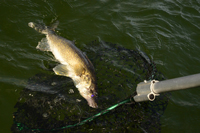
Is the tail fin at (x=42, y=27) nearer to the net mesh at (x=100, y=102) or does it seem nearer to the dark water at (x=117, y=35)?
the dark water at (x=117, y=35)

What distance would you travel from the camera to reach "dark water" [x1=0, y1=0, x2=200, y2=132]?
5.09m

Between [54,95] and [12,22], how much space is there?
12.0 ft

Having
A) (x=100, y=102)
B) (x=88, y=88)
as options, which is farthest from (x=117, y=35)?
(x=100, y=102)

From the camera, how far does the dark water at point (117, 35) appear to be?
5086 millimetres

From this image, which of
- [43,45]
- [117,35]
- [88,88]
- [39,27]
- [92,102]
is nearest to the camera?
[92,102]

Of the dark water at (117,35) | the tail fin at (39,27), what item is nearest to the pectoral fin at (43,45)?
the dark water at (117,35)

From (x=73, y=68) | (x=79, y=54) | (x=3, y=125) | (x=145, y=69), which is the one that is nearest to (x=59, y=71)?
(x=73, y=68)

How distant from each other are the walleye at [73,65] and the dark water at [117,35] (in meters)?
0.39

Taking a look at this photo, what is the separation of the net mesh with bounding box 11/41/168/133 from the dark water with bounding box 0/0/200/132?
0.49 metres

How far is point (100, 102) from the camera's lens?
15.1ft

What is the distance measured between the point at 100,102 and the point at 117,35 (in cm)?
350

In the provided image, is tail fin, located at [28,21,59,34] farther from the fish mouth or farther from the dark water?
the fish mouth

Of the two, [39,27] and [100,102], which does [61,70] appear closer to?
[100,102]

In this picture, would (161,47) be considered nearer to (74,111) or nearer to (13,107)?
(74,111)
